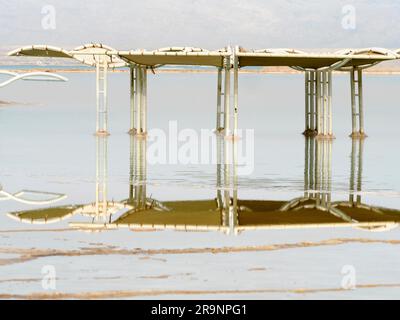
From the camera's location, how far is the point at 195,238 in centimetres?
1511

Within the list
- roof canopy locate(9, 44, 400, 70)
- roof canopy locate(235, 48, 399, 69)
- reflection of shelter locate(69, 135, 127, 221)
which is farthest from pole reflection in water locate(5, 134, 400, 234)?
roof canopy locate(9, 44, 400, 70)

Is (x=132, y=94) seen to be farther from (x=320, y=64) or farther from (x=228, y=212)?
(x=228, y=212)

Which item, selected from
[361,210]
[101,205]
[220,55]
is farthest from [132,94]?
[361,210]

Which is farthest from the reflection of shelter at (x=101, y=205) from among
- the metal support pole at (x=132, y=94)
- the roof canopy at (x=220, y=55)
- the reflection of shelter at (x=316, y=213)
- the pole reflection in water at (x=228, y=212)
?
the metal support pole at (x=132, y=94)

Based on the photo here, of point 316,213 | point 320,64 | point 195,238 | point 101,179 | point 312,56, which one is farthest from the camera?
point 320,64

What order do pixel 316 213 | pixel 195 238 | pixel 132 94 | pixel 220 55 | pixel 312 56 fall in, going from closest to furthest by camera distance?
1. pixel 195 238
2. pixel 316 213
3. pixel 312 56
4. pixel 220 55
5. pixel 132 94

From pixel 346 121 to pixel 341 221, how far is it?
41281mm

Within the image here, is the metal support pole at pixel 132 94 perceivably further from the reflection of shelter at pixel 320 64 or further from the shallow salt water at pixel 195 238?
the reflection of shelter at pixel 320 64

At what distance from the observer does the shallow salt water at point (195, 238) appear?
39.0ft

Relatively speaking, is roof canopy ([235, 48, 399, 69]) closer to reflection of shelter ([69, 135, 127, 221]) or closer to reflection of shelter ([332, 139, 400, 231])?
reflection of shelter ([69, 135, 127, 221])

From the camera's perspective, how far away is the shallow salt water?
39.0 feet

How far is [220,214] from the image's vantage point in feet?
57.6

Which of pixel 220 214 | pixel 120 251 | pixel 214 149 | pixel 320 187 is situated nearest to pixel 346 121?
pixel 214 149
